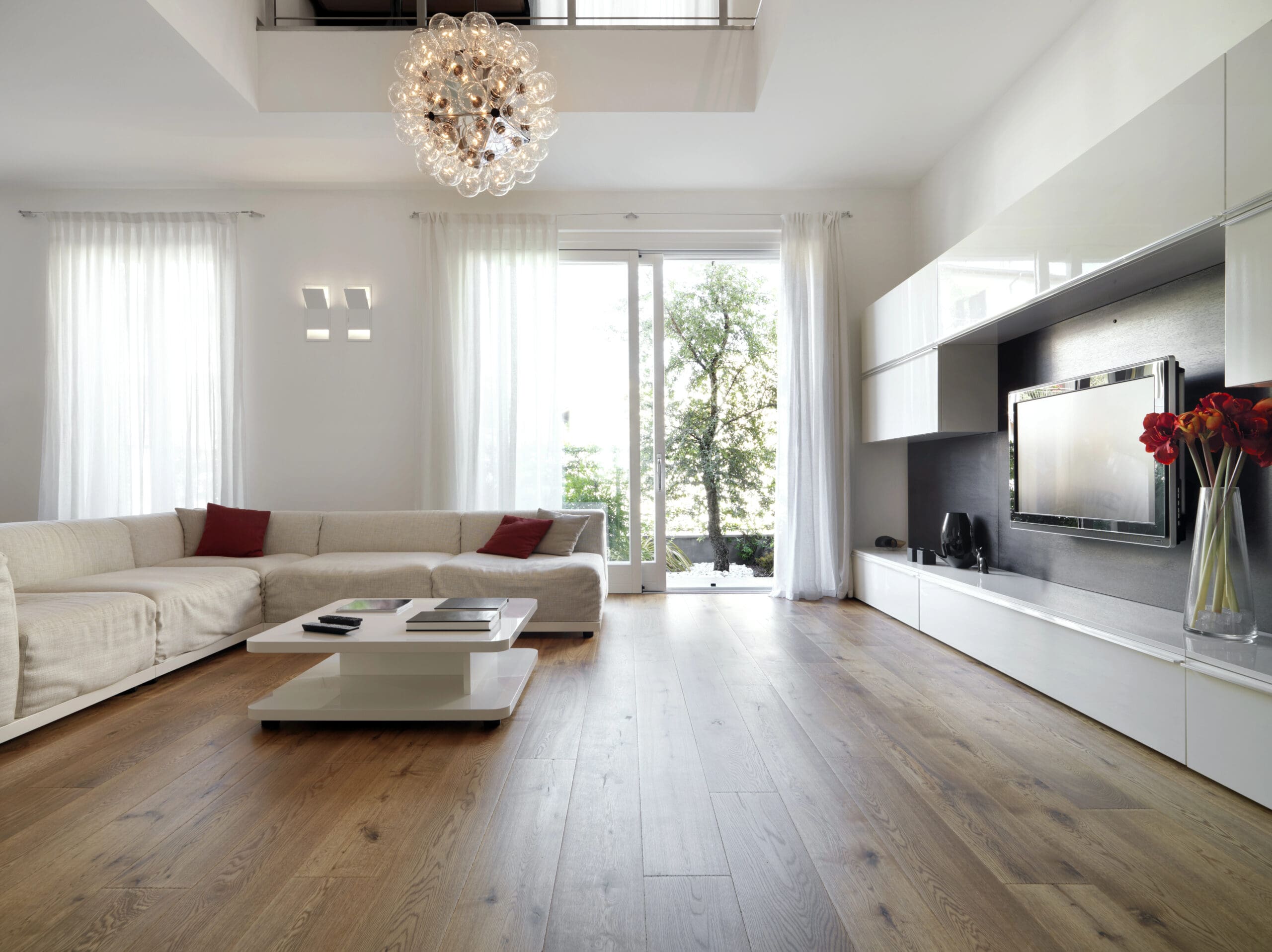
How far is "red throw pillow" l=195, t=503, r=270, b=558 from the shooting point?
4.39m

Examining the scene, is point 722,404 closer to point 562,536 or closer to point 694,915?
point 562,536

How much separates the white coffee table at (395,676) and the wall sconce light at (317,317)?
300 cm

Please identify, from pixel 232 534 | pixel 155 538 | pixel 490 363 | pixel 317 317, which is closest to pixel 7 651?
pixel 155 538

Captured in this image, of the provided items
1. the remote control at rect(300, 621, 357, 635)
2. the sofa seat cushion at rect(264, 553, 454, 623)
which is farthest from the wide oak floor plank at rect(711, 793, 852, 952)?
the sofa seat cushion at rect(264, 553, 454, 623)

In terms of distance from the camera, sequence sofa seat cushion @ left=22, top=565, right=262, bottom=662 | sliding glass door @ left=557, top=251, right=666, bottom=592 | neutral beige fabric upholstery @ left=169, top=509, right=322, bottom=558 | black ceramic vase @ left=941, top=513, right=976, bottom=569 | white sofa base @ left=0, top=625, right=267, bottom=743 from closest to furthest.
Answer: white sofa base @ left=0, top=625, right=267, bottom=743
sofa seat cushion @ left=22, top=565, right=262, bottom=662
black ceramic vase @ left=941, top=513, right=976, bottom=569
neutral beige fabric upholstery @ left=169, top=509, right=322, bottom=558
sliding glass door @ left=557, top=251, right=666, bottom=592

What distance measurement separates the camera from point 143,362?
517cm

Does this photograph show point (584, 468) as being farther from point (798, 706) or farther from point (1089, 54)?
point (1089, 54)

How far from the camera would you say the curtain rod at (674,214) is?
5.32m

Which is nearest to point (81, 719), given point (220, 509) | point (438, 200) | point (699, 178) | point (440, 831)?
point (440, 831)

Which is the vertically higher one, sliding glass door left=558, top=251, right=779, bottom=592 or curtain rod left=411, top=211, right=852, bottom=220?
curtain rod left=411, top=211, right=852, bottom=220

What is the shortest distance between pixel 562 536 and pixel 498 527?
0.48 metres

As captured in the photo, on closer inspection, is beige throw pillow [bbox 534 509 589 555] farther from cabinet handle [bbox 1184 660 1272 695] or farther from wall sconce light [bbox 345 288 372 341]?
cabinet handle [bbox 1184 660 1272 695]

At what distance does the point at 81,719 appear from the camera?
265cm

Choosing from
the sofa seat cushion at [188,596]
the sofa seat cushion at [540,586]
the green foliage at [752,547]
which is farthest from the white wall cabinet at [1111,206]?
the sofa seat cushion at [188,596]
